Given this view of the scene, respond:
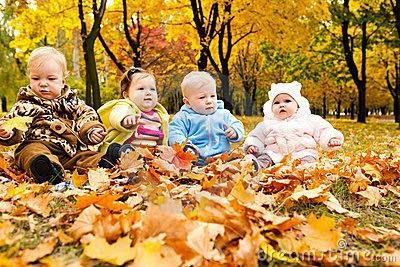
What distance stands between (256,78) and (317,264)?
33.4 meters

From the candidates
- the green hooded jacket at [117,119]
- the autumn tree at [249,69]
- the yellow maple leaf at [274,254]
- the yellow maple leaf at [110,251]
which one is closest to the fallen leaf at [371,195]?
the yellow maple leaf at [274,254]

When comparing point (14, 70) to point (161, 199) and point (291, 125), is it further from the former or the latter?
point (161, 199)

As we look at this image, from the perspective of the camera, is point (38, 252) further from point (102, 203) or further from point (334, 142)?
point (334, 142)

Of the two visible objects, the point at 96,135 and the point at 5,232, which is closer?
the point at 5,232

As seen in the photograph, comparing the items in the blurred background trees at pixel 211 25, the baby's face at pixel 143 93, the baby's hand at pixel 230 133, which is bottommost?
the baby's hand at pixel 230 133

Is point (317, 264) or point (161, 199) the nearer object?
point (317, 264)

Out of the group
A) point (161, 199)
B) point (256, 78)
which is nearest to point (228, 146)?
point (161, 199)

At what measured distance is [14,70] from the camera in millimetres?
28328

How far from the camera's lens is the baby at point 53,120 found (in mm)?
3527

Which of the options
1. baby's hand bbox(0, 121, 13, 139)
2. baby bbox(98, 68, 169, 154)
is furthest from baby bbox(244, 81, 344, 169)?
baby's hand bbox(0, 121, 13, 139)

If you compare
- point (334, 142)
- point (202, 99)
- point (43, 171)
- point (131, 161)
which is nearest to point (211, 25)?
point (202, 99)

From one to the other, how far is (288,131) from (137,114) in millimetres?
1287

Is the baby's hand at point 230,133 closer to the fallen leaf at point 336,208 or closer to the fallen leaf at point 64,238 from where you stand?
the fallen leaf at point 336,208

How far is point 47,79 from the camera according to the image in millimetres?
3631
